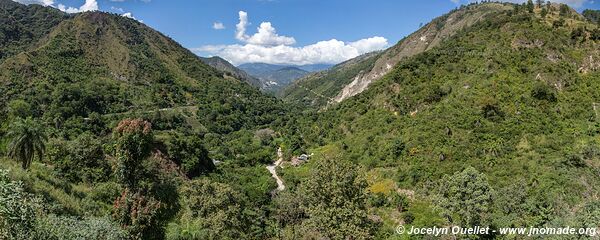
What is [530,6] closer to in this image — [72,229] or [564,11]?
[564,11]

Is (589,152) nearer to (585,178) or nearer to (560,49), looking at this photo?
(585,178)

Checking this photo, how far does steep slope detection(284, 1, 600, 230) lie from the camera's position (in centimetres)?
4475

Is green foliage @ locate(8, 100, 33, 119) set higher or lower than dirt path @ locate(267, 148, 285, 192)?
higher

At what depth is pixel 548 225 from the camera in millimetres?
33375

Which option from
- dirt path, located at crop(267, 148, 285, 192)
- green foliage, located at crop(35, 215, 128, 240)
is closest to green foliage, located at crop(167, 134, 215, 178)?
dirt path, located at crop(267, 148, 285, 192)

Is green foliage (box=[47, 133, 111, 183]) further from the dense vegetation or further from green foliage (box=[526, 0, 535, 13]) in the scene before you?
green foliage (box=[526, 0, 535, 13])

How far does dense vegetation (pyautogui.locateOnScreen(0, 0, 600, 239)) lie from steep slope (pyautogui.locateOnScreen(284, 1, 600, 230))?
263 mm

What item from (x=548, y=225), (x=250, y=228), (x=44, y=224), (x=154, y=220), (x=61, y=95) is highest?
(x=61, y=95)

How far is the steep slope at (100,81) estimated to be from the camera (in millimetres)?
117312

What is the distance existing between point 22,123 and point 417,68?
3057 inches

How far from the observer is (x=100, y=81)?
465ft

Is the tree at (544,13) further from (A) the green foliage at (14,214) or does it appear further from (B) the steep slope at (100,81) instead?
(B) the steep slope at (100,81)

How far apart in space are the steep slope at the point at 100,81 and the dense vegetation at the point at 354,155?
101cm

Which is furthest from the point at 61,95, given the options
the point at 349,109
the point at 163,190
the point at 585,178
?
the point at 585,178
